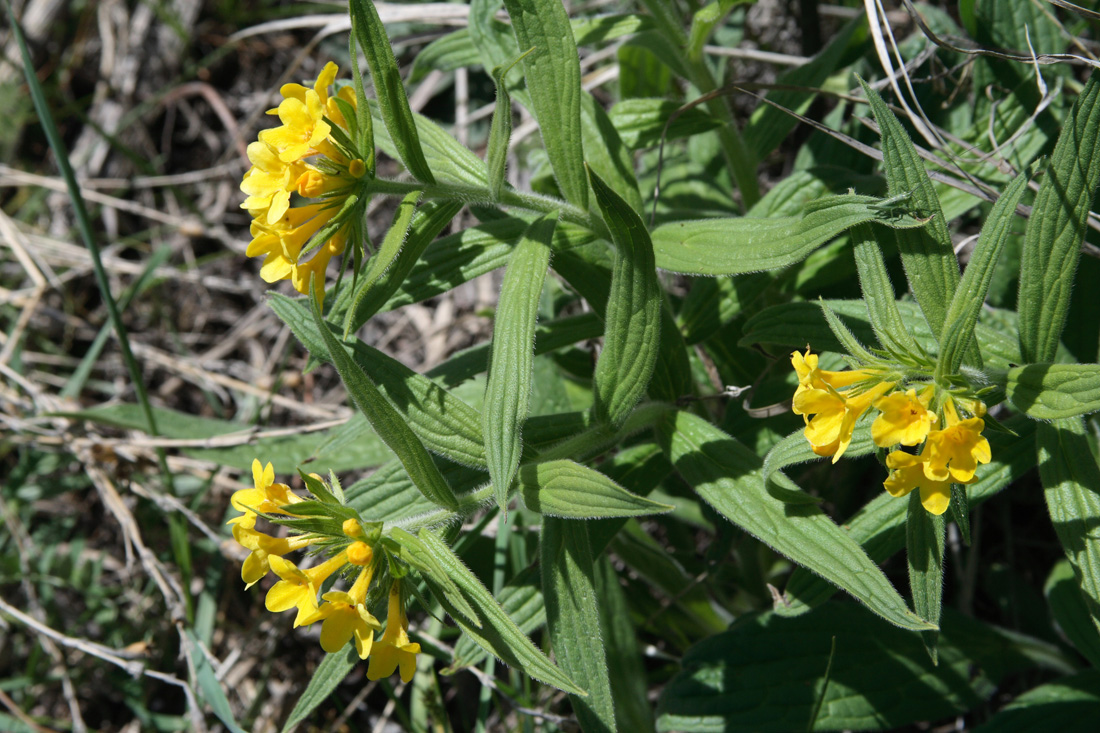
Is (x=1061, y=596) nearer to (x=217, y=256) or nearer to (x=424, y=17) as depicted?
(x=424, y=17)

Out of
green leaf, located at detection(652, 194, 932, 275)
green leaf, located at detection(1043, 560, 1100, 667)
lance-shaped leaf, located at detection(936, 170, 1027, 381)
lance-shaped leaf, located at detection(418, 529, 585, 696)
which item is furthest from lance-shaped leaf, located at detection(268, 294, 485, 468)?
green leaf, located at detection(1043, 560, 1100, 667)

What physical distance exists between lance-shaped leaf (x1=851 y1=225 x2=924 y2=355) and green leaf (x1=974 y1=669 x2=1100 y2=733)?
1.11 m

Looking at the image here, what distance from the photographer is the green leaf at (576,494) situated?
1475mm

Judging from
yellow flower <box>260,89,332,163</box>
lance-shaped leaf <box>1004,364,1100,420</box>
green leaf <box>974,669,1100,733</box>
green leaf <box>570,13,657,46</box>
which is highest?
green leaf <box>570,13,657,46</box>

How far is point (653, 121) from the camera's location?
7.45ft

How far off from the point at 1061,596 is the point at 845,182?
113cm

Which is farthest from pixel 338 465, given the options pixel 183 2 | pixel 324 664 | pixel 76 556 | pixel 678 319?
pixel 183 2

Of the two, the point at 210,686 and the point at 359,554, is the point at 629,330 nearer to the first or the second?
the point at 359,554

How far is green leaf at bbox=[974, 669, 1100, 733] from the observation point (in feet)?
6.60

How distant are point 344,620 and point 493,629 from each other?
0.26 meters

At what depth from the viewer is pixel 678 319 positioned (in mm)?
2191

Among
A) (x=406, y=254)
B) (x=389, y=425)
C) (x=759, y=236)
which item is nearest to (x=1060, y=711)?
(x=759, y=236)

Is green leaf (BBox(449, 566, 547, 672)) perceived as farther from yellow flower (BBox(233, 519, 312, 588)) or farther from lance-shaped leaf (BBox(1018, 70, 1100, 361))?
lance-shaped leaf (BBox(1018, 70, 1100, 361))

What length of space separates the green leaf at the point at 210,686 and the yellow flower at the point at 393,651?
879 millimetres
